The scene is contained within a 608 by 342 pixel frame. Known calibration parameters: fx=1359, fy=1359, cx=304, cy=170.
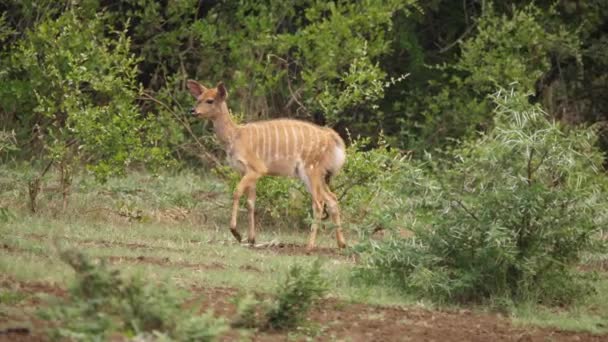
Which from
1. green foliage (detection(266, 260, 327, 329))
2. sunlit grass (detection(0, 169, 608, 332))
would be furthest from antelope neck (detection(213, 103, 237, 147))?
green foliage (detection(266, 260, 327, 329))

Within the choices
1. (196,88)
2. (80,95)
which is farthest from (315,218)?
(80,95)

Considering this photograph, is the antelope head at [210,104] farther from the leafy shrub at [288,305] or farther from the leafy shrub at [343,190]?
the leafy shrub at [288,305]

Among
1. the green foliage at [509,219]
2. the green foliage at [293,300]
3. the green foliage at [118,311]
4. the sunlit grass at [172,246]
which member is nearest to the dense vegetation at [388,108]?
the green foliage at [509,219]

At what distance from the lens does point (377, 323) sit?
924 centimetres

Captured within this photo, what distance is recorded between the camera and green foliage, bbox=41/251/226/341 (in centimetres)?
725

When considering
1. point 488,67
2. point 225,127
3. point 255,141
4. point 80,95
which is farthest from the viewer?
point 488,67

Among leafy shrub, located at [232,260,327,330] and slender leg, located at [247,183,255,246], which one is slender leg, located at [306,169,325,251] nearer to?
slender leg, located at [247,183,255,246]

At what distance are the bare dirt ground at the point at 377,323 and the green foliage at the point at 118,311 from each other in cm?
53

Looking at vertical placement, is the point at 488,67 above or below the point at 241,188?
above

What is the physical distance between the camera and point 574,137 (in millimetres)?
10758

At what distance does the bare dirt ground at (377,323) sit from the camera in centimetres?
869

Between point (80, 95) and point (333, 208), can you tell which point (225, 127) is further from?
point (80, 95)

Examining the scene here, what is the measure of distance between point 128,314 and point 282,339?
1.38m

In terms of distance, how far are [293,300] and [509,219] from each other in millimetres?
2567
